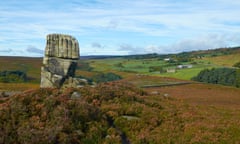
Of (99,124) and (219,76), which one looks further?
(219,76)

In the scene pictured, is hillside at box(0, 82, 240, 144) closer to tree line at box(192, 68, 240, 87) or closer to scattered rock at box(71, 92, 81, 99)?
scattered rock at box(71, 92, 81, 99)

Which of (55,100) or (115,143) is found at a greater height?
(55,100)

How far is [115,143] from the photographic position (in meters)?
14.7

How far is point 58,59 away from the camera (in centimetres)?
3278

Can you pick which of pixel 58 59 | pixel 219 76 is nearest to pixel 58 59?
pixel 58 59

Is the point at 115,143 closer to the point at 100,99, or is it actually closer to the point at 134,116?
the point at 134,116

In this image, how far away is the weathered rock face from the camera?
32612 millimetres

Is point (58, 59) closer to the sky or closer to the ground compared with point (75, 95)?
closer to the sky

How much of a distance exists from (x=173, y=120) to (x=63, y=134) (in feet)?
21.5

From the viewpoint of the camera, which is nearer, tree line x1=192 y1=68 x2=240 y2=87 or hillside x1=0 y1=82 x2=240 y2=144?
hillside x1=0 y1=82 x2=240 y2=144

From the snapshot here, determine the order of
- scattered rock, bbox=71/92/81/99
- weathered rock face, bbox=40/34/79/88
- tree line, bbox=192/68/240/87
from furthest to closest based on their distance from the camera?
tree line, bbox=192/68/240/87, weathered rock face, bbox=40/34/79/88, scattered rock, bbox=71/92/81/99

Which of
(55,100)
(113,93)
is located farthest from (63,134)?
(113,93)

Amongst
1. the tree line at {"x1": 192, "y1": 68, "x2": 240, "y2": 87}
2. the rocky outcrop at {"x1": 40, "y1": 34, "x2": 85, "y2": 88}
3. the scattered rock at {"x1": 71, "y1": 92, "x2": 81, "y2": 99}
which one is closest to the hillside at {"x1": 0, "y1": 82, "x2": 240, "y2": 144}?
the scattered rock at {"x1": 71, "y1": 92, "x2": 81, "y2": 99}

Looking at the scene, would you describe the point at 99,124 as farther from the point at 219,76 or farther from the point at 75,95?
the point at 219,76
